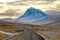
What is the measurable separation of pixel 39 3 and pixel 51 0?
35 centimetres

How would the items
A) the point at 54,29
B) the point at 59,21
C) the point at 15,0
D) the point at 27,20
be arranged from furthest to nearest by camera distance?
the point at 15,0, the point at 27,20, the point at 59,21, the point at 54,29

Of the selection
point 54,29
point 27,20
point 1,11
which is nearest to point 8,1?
point 1,11

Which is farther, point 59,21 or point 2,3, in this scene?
point 2,3

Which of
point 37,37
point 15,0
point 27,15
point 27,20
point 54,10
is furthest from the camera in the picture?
point 15,0

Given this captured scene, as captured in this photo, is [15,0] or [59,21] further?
[15,0]

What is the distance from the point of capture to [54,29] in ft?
7.04

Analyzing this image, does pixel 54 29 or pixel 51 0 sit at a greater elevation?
pixel 51 0

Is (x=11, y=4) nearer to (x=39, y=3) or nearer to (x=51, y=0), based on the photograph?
(x=39, y=3)

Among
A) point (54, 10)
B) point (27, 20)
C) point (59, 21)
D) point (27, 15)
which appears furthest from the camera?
point (54, 10)

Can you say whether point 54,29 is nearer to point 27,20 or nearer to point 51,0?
point 27,20

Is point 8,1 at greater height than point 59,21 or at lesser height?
greater

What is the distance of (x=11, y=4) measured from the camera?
4.15 metres

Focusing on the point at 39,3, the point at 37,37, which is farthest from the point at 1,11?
the point at 37,37

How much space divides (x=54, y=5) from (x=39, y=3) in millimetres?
421
